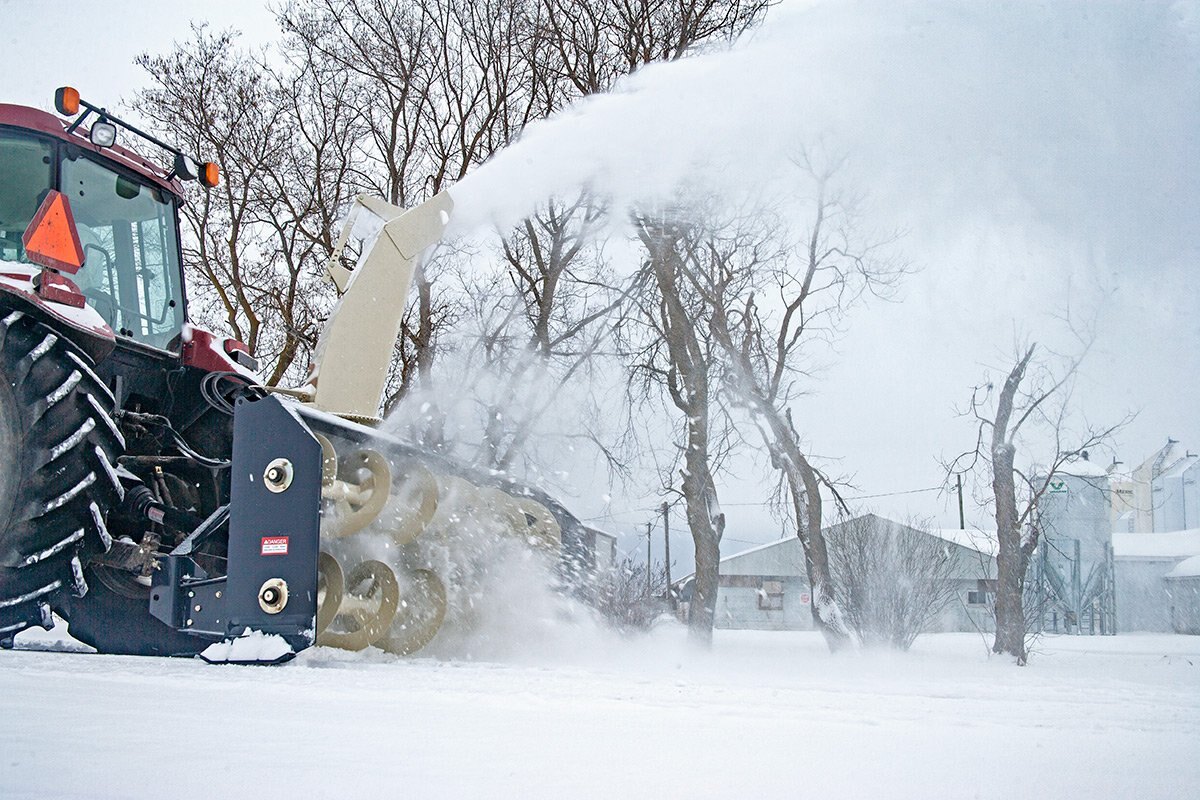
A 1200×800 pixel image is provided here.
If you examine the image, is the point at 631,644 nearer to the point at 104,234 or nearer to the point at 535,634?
the point at 535,634

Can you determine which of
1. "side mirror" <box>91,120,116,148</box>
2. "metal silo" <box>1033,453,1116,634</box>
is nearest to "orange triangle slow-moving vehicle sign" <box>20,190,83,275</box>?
"side mirror" <box>91,120,116,148</box>

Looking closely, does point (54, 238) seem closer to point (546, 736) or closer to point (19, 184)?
point (19, 184)

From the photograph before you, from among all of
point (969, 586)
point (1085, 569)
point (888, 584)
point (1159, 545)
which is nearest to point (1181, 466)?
point (1085, 569)

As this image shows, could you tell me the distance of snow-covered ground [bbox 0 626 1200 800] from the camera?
237cm

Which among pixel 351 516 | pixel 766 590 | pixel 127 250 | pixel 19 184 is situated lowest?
pixel 766 590

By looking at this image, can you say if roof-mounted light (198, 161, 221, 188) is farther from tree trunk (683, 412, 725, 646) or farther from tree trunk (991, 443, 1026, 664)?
tree trunk (991, 443, 1026, 664)

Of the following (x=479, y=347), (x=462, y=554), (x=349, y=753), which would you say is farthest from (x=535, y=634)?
(x=479, y=347)

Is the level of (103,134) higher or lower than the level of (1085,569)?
higher

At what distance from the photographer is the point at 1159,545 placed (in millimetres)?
31766

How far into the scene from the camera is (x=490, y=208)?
6.29 meters

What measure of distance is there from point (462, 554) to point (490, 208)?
225cm

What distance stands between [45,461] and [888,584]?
9603mm

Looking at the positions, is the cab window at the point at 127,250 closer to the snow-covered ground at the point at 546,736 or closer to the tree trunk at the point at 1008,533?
the snow-covered ground at the point at 546,736

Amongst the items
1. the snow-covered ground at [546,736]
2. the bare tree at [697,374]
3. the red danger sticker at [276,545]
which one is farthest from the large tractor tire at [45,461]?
the bare tree at [697,374]
